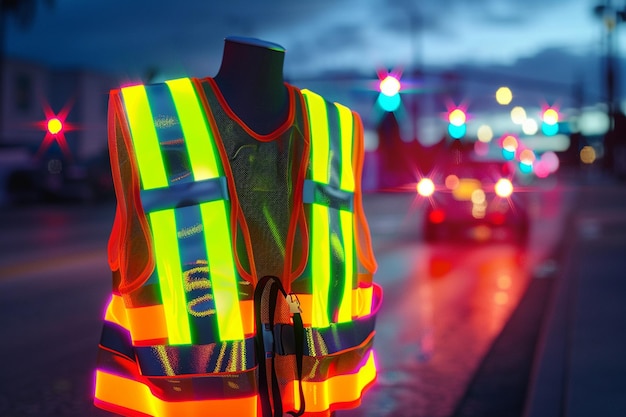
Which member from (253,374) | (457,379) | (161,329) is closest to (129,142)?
(161,329)

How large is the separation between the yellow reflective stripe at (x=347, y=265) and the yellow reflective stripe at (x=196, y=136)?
46cm

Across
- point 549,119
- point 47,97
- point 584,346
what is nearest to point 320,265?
point 584,346

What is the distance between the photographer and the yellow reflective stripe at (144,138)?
7.88 ft

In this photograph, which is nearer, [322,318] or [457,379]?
[322,318]

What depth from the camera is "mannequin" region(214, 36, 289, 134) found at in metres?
2.60

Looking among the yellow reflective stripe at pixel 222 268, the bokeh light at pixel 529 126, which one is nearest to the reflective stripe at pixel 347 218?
the yellow reflective stripe at pixel 222 268

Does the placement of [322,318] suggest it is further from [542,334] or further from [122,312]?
[542,334]

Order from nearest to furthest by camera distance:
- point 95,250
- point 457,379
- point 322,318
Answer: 1. point 322,318
2. point 457,379
3. point 95,250

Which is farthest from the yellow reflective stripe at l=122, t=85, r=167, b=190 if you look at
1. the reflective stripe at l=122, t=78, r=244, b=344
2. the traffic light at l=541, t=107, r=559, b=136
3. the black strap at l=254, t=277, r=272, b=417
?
the traffic light at l=541, t=107, r=559, b=136

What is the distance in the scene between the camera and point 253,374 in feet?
8.05

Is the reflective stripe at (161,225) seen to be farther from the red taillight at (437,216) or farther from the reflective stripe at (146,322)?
the red taillight at (437,216)

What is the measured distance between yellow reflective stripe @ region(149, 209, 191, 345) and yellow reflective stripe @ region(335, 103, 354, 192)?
0.60 meters

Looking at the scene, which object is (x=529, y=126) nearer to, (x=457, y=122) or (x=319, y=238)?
(x=457, y=122)

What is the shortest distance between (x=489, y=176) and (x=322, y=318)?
15006 mm
